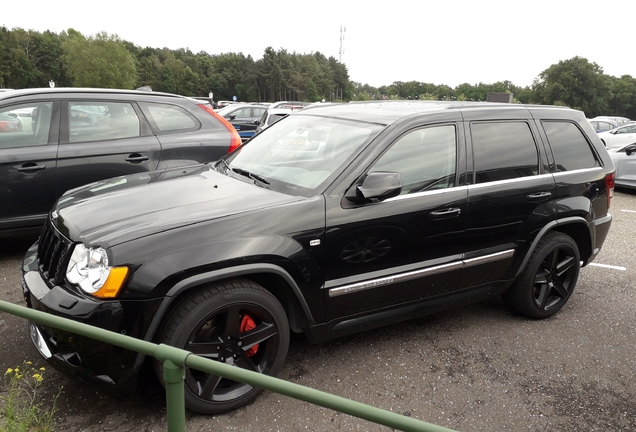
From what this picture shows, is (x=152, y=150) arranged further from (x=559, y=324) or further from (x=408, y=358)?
(x=559, y=324)

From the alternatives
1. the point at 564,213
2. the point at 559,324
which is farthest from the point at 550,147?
the point at 559,324

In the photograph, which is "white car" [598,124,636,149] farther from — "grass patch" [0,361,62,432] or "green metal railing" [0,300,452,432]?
"green metal railing" [0,300,452,432]

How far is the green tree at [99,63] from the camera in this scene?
9738 cm

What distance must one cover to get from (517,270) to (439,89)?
352ft

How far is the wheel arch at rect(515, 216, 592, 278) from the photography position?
154 inches

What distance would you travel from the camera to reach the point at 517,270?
3.92 m

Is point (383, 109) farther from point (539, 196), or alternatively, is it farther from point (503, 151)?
point (539, 196)

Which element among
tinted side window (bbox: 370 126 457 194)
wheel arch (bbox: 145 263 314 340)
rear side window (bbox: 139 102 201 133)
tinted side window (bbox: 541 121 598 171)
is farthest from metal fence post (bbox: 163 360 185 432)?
rear side window (bbox: 139 102 201 133)

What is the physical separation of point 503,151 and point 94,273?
2987 millimetres

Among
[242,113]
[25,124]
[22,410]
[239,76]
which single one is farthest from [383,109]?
[239,76]

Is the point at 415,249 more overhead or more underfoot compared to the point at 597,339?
more overhead

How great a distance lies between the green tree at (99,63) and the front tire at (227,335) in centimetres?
10550

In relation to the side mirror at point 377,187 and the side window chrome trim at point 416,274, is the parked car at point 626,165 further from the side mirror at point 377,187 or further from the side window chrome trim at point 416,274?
the side mirror at point 377,187

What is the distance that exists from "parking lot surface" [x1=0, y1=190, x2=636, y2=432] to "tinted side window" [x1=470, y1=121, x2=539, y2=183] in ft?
4.24
